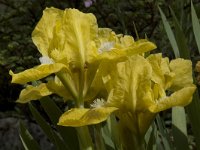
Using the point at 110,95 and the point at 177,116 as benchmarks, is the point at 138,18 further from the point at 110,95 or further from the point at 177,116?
the point at 110,95

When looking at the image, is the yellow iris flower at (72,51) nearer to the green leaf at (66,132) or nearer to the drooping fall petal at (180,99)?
the drooping fall petal at (180,99)

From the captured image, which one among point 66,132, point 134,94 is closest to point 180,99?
point 134,94

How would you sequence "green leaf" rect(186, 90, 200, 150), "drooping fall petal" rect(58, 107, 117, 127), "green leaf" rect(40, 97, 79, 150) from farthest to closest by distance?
"green leaf" rect(40, 97, 79, 150) → "green leaf" rect(186, 90, 200, 150) → "drooping fall petal" rect(58, 107, 117, 127)

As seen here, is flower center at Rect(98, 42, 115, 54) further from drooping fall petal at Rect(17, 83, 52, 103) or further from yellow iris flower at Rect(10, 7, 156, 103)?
drooping fall petal at Rect(17, 83, 52, 103)

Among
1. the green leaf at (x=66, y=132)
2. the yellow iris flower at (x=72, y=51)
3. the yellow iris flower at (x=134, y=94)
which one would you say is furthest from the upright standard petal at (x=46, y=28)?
the green leaf at (x=66, y=132)

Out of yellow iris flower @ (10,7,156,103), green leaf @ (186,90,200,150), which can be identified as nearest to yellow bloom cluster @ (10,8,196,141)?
yellow iris flower @ (10,7,156,103)

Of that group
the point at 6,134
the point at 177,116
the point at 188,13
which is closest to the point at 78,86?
the point at 177,116
